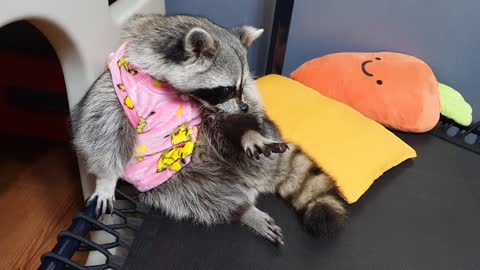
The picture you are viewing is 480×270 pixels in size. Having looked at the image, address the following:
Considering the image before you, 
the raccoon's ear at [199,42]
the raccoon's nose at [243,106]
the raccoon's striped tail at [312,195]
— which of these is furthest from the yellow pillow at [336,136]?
the raccoon's ear at [199,42]

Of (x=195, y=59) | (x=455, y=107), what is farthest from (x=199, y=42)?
(x=455, y=107)

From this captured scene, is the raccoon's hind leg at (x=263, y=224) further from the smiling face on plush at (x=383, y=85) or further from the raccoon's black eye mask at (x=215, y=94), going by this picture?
the smiling face on plush at (x=383, y=85)

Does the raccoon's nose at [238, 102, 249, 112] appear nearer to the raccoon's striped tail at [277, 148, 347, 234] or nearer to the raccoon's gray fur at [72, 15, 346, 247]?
the raccoon's gray fur at [72, 15, 346, 247]

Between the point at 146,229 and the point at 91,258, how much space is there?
0.27 metres

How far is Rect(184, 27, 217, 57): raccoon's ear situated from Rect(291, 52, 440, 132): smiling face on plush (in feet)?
2.01

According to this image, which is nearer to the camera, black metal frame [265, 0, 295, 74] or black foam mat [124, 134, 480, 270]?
black foam mat [124, 134, 480, 270]

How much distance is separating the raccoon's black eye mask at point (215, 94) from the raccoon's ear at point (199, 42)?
0.07 m

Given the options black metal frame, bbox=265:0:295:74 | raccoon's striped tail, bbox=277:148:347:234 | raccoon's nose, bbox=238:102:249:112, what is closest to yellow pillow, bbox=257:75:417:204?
raccoon's striped tail, bbox=277:148:347:234

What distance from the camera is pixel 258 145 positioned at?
83 cm

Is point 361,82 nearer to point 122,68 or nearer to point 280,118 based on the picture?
point 280,118

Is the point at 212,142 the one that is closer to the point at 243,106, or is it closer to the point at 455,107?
the point at 243,106

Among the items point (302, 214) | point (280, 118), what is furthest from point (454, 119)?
point (302, 214)

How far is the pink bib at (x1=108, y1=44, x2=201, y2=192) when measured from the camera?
842 mm

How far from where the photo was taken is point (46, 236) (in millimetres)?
1210
